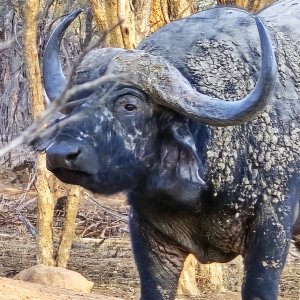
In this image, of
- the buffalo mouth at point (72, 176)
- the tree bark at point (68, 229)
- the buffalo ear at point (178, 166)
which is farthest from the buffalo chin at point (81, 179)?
the tree bark at point (68, 229)

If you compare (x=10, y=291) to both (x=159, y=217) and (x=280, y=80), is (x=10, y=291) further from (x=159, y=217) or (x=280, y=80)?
(x=280, y=80)

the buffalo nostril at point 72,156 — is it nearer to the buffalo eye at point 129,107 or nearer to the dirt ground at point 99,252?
the buffalo eye at point 129,107

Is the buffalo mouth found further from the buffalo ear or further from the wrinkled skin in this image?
the buffalo ear

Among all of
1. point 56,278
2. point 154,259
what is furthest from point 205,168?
point 56,278

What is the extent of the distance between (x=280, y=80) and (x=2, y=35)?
1391 centimetres

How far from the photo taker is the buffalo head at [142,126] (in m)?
4.51

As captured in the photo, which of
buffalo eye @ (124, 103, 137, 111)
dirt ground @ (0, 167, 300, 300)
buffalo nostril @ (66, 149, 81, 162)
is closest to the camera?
buffalo nostril @ (66, 149, 81, 162)

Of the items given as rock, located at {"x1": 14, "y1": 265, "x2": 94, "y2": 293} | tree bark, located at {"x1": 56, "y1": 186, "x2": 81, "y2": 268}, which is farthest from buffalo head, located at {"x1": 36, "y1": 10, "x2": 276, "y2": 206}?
tree bark, located at {"x1": 56, "y1": 186, "x2": 81, "y2": 268}

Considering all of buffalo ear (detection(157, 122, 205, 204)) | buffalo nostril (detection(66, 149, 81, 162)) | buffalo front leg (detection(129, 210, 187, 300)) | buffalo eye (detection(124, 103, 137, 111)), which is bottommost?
buffalo front leg (detection(129, 210, 187, 300))

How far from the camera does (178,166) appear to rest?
498 centimetres

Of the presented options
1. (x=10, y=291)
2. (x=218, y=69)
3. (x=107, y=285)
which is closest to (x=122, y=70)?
(x=218, y=69)

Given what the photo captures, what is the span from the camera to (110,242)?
1174cm

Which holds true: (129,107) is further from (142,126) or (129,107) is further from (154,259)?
(154,259)

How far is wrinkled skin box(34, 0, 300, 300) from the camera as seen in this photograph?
482cm
